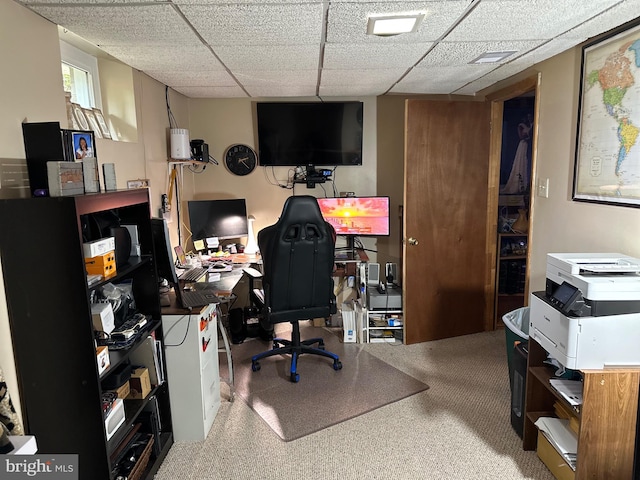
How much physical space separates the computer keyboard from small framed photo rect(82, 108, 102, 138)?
1051 mm

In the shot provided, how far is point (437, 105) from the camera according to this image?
11.3ft

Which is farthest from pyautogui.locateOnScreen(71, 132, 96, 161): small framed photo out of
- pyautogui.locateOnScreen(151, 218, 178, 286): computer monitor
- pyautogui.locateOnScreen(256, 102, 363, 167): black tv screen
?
pyautogui.locateOnScreen(256, 102, 363, 167): black tv screen

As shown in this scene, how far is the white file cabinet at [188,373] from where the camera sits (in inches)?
90.0

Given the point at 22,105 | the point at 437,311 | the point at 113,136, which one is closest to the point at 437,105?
the point at 437,311

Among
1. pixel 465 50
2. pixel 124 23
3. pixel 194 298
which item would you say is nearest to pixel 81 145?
pixel 124 23

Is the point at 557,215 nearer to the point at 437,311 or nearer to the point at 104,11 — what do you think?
the point at 437,311

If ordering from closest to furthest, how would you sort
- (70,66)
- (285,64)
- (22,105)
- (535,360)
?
(22,105), (535,360), (70,66), (285,64)

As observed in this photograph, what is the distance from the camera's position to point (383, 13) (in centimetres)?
189

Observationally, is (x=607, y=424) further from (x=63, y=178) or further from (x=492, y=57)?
(x=63, y=178)

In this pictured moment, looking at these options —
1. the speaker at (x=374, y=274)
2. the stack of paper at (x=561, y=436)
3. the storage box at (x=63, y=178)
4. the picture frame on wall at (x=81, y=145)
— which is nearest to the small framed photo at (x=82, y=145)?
the picture frame on wall at (x=81, y=145)

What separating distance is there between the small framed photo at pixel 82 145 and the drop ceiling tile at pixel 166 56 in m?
0.73

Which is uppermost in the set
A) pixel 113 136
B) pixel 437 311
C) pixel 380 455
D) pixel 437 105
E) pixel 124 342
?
pixel 437 105

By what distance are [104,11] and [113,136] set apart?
3.77ft

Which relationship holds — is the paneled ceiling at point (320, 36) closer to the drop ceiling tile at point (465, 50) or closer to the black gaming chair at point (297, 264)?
the drop ceiling tile at point (465, 50)
